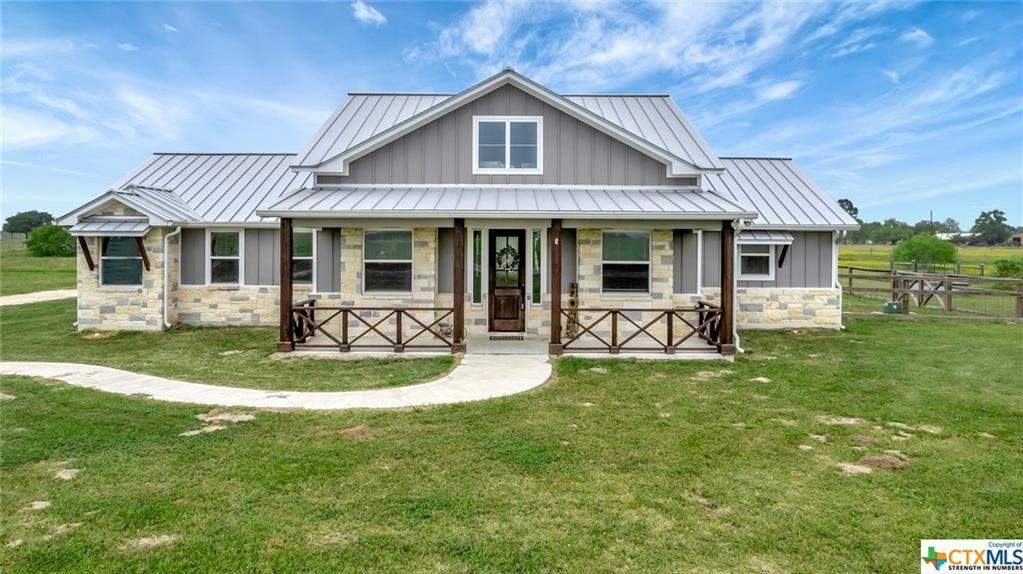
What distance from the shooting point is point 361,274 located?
11430 millimetres

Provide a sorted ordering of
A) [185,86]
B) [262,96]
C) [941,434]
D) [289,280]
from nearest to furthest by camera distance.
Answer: [941,434] < [289,280] < [185,86] < [262,96]

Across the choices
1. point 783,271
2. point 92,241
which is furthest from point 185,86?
point 783,271

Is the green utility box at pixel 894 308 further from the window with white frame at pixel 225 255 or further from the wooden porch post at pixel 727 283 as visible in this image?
the window with white frame at pixel 225 255

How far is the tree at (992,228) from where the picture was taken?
4691 cm

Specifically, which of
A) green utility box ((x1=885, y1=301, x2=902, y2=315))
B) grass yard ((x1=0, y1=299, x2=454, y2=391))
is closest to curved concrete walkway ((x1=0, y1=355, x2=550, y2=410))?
grass yard ((x1=0, y1=299, x2=454, y2=391))

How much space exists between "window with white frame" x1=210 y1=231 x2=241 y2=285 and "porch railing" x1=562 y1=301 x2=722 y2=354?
8680 mm

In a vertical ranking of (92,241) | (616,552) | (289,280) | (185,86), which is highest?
(185,86)

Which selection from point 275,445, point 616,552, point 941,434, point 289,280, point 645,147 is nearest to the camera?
point 616,552

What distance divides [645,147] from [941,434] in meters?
7.21

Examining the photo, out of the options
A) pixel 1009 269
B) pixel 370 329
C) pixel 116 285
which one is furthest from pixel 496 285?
pixel 1009 269

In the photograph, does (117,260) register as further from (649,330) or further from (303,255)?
(649,330)

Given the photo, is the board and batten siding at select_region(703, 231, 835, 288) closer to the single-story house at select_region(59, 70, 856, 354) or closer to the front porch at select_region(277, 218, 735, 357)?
the single-story house at select_region(59, 70, 856, 354)

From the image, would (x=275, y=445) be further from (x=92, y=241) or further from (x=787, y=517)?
(x=92, y=241)

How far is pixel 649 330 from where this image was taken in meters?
11.4
